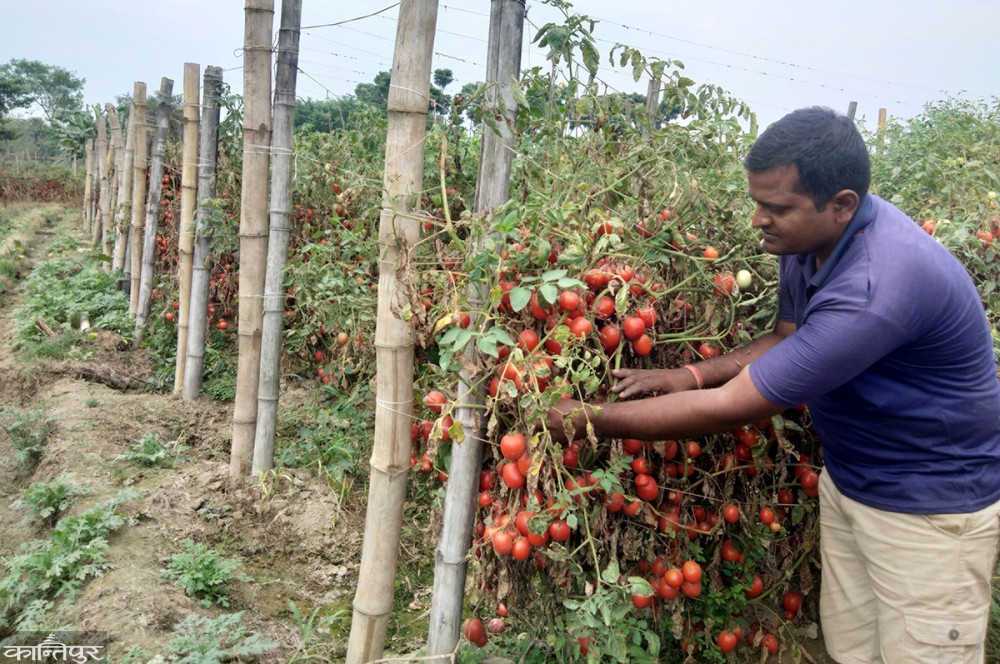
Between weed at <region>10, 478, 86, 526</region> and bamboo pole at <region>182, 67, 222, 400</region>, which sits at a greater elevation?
bamboo pole at <region>182, 67, 222, 400</region>

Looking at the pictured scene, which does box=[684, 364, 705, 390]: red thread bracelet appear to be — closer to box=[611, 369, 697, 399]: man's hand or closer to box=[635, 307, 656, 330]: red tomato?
box=[611, 369, 697, 399]: man's hand

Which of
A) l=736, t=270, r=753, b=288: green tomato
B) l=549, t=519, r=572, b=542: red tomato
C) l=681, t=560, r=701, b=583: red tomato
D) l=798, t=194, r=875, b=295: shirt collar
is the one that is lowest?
l=681, t=560, r=701, b=583: red tomato

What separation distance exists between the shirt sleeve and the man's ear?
22cm

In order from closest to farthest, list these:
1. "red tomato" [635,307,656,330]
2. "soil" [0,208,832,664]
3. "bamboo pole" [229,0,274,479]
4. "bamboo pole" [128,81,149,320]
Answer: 1. "red tomato" [635,307,656,330]
2. "soil" [0,208,832,664]
3. "bamboo pole" [229,0,274,479]
4. "bamboo pole" [128,81,149,320]

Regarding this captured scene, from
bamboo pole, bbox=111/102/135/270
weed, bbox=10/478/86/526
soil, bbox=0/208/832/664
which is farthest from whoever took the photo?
bamboo pole, bbox=111/102/135/270

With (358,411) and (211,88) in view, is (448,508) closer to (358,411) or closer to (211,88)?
(358,411)

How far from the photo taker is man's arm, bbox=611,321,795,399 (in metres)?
1.78

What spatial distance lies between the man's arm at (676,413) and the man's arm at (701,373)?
0.07m

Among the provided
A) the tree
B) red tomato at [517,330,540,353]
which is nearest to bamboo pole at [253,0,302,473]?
red tomato at [517,330,540,353]

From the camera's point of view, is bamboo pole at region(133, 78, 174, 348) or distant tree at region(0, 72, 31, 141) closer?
bamboo pole at region(133, 78, 174, 348)

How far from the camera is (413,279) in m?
1.86

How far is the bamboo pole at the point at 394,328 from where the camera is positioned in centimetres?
194

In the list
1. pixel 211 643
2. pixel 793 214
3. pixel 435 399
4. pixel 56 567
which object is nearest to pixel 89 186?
pixel 56 567

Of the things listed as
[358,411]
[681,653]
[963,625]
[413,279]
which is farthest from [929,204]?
[358,411]
